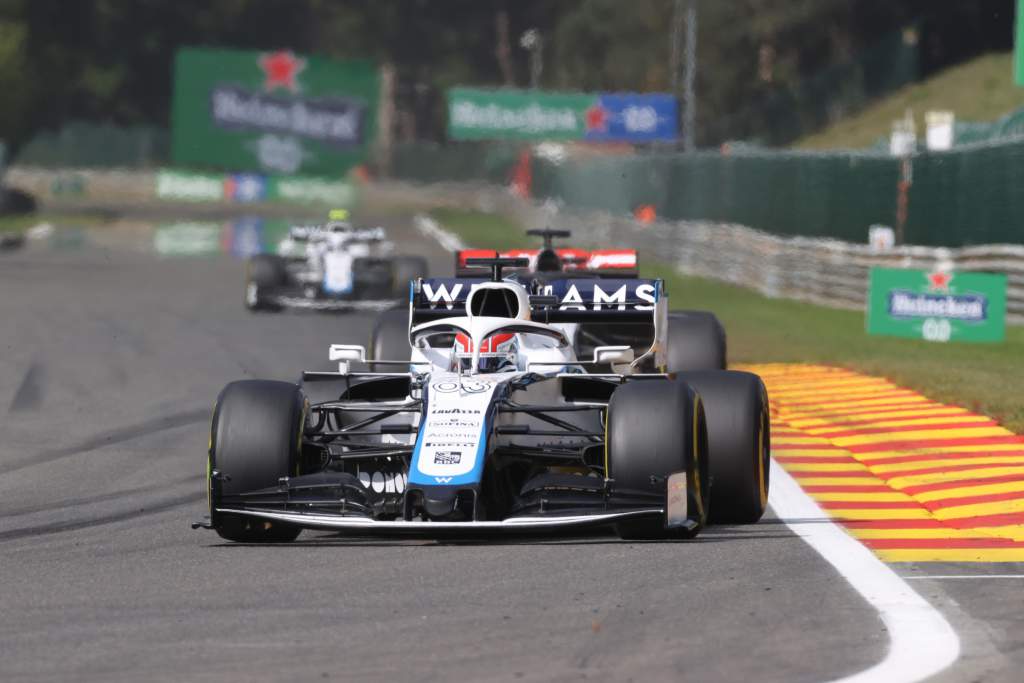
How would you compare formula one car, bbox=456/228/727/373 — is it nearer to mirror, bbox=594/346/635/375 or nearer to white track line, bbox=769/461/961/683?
mirror, bbox=594/346/635/375

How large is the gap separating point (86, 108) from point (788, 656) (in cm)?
10415

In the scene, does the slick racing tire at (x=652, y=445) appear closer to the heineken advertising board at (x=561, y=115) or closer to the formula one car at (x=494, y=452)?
the formula one car at (x=494, y=452)

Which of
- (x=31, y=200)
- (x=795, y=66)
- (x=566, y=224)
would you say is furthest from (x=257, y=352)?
(x=795, y=66)

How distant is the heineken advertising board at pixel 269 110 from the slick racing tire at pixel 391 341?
69.2 m

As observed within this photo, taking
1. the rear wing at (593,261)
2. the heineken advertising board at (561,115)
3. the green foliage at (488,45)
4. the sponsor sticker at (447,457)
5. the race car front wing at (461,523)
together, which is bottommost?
→ the race car front wing at (461,523)

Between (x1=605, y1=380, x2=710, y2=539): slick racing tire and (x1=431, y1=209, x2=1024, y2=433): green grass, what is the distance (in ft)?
17.8

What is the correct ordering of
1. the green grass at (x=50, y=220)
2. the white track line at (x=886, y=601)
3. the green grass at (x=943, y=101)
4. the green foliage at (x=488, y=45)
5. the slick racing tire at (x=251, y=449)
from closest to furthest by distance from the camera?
the white track line at (x=886, y=601) → the slick racing tire at (x=251, y=449) → the green grass at (x=943, y=101) → the green grass at (x=50, y=220) → the green foliage at (x=488, y=45)

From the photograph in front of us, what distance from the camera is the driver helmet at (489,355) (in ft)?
37.3

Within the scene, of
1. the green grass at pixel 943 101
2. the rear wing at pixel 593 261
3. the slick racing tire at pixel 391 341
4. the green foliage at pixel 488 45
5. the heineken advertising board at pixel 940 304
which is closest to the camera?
the slick racing tire at pixel 391 341

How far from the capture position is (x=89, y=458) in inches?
551

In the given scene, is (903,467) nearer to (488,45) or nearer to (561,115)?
(561,115)

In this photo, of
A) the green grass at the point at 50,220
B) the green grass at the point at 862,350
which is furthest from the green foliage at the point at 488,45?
the green grass at the point at 862,350

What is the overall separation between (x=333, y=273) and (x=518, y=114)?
137 ft

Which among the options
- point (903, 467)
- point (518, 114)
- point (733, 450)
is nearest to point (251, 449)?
point (733, 450)
